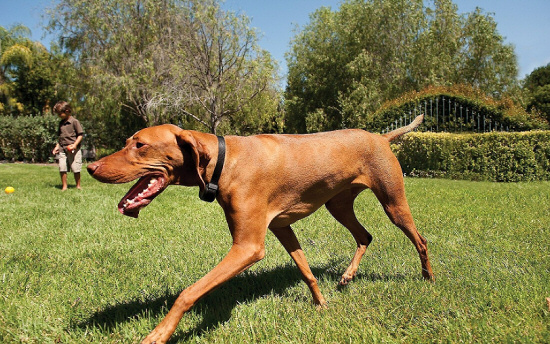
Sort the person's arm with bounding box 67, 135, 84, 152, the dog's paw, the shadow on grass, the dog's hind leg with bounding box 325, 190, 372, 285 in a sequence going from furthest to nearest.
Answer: the person's arm with bounding box 67, 135, 84, 152 < the dog's hind leg with bounding box 325, 190, 372, 285 < the shadow on grass < the dog's paw

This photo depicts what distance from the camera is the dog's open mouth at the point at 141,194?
2344mm

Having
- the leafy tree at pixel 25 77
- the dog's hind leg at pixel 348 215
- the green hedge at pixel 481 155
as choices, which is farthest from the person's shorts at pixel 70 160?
the leafy tree at pixel 25 77

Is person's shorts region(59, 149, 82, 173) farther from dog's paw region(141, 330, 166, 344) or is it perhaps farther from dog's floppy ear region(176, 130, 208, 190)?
dog's paw region(141, 330, 166, 344)

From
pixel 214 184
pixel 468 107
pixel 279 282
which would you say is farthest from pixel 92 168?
pixel 468 107

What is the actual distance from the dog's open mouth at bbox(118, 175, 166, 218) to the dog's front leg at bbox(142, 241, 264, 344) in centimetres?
59

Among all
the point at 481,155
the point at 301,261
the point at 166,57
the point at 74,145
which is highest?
the point at 166,57

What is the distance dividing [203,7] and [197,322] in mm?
17824

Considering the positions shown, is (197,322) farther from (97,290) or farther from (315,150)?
(315,150)

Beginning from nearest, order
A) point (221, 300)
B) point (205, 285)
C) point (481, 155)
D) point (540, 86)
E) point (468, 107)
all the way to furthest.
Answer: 1. point (205, 285)
2. point (221, 300)
3. point (481, 155)
4. point (468, 107)
5. point (540, 86)

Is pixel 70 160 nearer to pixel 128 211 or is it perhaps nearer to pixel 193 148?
pixel 128 211

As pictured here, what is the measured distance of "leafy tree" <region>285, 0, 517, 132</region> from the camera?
26078mm

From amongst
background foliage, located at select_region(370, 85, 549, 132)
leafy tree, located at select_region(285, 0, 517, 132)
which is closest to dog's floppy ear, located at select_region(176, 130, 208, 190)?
background foliage, located at select_region(370, 85, 549, 132)

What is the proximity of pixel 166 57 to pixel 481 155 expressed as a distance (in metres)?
14.9

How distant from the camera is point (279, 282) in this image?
351cm
